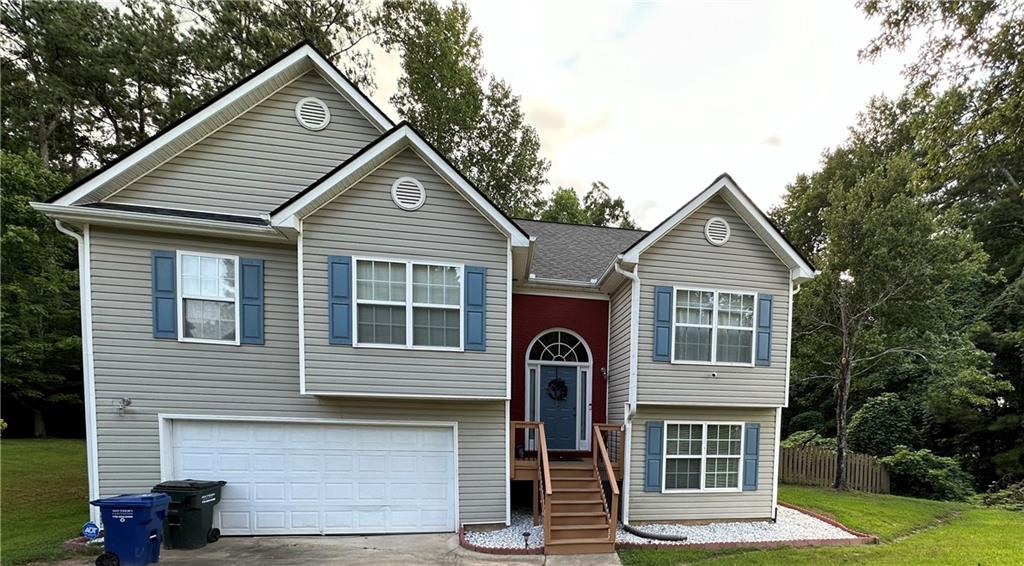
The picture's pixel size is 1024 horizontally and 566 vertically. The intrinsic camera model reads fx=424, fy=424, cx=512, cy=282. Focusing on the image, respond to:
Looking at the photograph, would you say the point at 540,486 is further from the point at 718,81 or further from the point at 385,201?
the point at 718,81

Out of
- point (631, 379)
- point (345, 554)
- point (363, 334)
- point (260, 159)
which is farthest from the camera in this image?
point (631, 379)

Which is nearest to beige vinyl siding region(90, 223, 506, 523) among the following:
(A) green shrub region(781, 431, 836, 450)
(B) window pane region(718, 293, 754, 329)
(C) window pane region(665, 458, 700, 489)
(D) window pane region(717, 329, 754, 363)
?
(C) window pane region(665, 458, 700, 489)

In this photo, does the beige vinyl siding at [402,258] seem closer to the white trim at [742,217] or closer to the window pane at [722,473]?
the white trim at [742,217]

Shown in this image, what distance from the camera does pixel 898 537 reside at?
24.8ft

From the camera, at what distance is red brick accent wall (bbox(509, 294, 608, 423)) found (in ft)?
29.5

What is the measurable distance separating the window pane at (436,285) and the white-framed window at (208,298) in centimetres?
294

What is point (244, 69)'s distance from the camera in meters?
16.2

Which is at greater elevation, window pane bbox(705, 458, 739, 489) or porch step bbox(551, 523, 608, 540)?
window pane bbox(705, 458, 739, 489)

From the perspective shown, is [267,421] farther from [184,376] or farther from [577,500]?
[577,500]

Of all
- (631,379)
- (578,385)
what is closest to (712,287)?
(631,379)

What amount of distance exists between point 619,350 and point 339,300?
5.30m

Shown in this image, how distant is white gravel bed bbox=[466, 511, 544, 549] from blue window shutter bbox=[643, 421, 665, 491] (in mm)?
2155

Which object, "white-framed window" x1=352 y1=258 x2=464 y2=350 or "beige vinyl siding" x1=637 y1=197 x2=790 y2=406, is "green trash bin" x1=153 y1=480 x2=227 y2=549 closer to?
"white-framed window" x1=352 y1=258 x2=464 y2=350

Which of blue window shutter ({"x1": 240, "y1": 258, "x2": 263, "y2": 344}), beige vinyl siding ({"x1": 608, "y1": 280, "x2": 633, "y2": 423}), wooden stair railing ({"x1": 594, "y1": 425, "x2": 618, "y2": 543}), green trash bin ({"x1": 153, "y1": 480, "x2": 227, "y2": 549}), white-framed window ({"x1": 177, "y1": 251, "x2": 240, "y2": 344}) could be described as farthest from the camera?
beige vinyl siding ({"x1": 608, "y1": 280, "x2": 633, "y2": 423})
